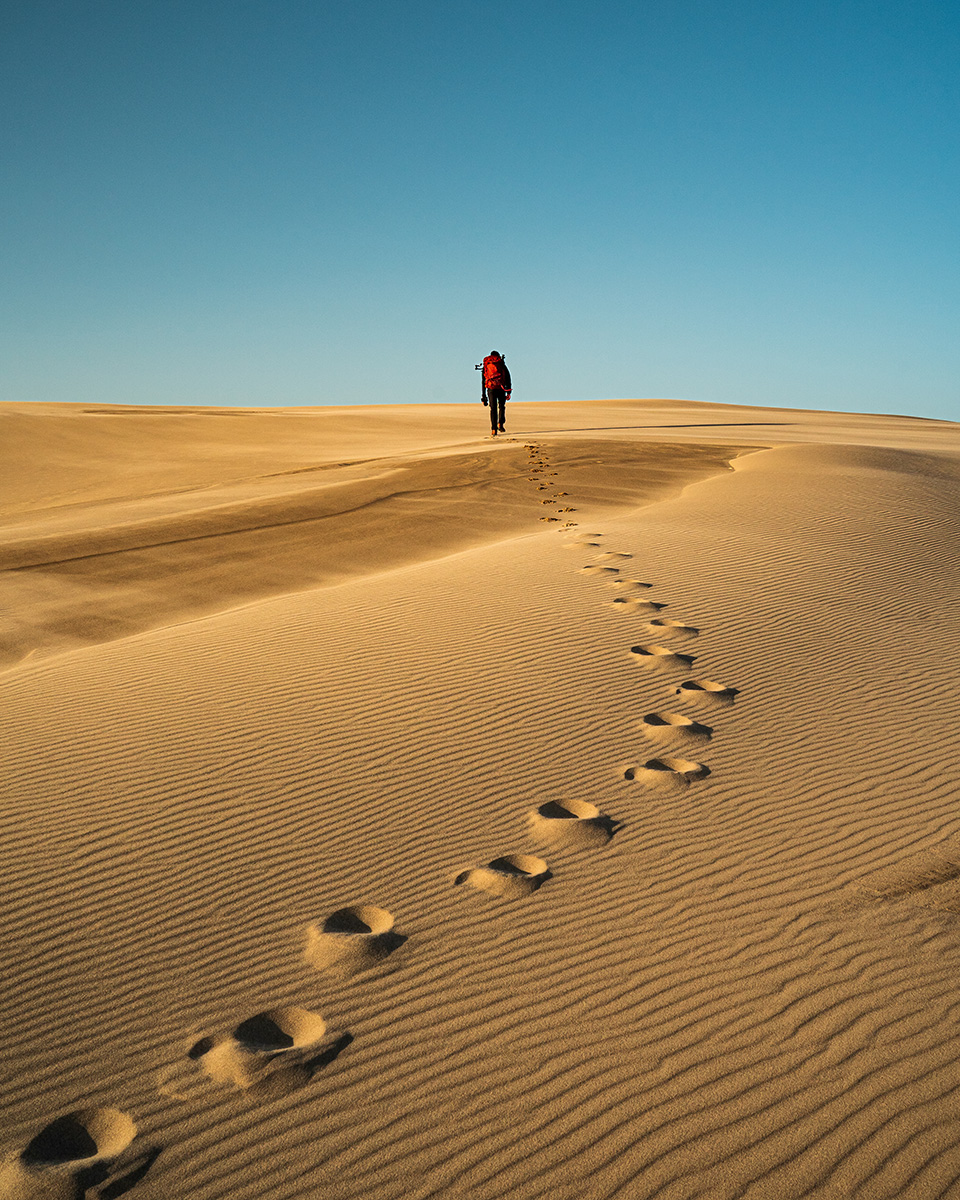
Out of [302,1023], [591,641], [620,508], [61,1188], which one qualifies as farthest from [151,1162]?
[620,508]

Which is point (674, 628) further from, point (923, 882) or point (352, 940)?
point (352, 940)

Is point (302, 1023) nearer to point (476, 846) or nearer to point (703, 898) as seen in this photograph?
point (476, 846)

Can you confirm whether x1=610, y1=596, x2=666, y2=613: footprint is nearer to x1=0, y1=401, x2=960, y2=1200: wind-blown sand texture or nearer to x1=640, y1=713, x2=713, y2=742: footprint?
x1=0, y1=401, x2=960, y2=1200: wind-blown sand texture

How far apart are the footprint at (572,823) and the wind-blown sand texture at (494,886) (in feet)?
0.05

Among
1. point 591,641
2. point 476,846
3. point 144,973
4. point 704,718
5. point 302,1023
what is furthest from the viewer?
point 591,641

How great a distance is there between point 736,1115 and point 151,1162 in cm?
173

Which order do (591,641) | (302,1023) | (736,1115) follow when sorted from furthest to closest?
(591,641), (302,1023), (736,1115)

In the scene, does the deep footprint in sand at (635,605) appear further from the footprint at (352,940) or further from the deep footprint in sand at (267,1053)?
the deep footprint in sand at (267,1053)

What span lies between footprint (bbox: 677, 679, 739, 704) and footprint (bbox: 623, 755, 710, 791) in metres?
0.92

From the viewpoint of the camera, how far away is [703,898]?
3.80 metres

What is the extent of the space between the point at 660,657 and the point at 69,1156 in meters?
4.84

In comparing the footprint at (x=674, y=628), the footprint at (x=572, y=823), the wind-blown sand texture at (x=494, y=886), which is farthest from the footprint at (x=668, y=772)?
the footprint at (x=674, y=628)

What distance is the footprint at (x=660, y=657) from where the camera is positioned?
645cm

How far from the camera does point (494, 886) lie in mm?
3895
